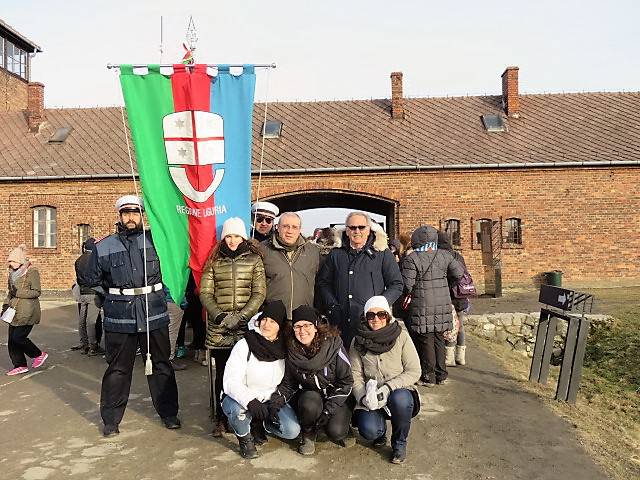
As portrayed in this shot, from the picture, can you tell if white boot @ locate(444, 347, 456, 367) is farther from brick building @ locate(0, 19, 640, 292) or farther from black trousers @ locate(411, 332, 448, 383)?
brick building @ locate(0, 19, 640, 292)

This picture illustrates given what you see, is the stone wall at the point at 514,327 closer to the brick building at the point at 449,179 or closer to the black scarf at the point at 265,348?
the brick building at the point at 449,179

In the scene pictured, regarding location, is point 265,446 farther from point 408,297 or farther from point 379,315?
point 408,297

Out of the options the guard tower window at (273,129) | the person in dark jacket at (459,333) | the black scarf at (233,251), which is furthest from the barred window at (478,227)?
the black scarf at (233,251)

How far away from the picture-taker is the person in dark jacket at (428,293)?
5840 millimetres

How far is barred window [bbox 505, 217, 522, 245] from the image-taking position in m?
16.6

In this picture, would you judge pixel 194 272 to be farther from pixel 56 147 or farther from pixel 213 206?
pixel 56 147

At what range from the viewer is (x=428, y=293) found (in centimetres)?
586

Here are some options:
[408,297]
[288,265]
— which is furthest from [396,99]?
[288,265]

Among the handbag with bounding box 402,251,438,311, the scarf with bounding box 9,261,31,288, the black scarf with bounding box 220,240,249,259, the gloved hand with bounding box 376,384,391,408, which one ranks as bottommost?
the gloved hand with bounding box 376,384,391,408

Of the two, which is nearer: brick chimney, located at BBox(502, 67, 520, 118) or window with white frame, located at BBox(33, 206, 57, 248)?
window with white frame, located at BBox(33, 206, 57, 248)

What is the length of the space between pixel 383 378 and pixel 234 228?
168 centimetres

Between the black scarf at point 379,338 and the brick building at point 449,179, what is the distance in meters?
11.9

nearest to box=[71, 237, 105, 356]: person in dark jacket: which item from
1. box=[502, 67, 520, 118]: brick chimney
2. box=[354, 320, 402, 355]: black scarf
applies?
box=[354, 320, 402, 355]: black scarf

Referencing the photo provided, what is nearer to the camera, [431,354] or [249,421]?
[249,421]
